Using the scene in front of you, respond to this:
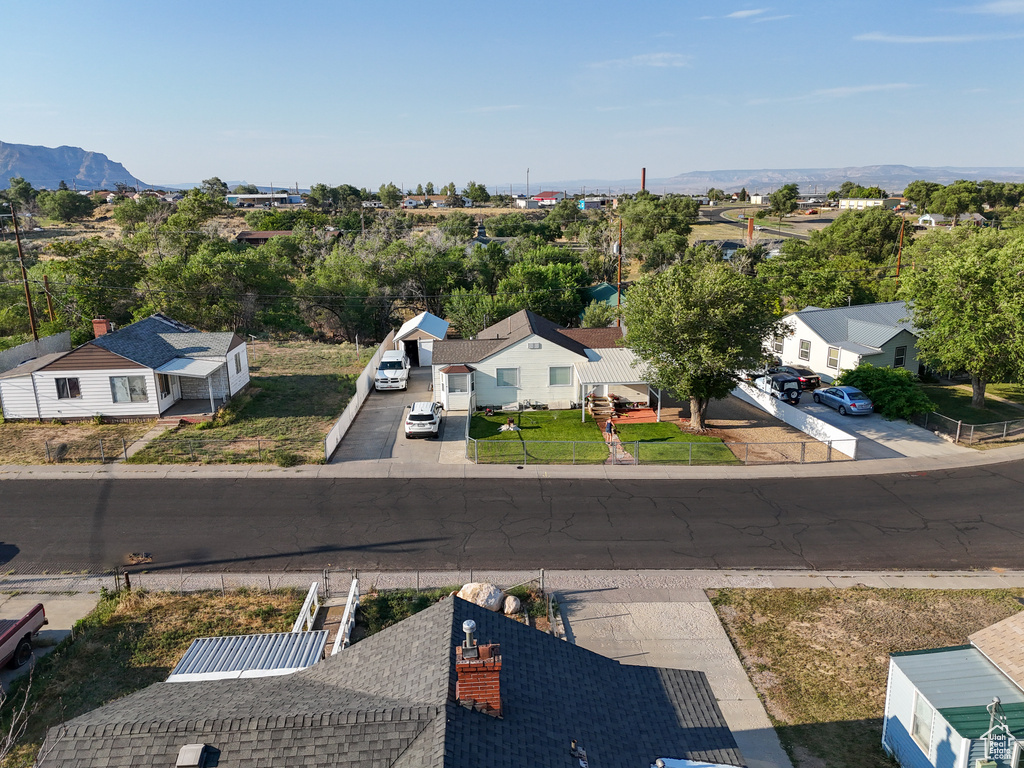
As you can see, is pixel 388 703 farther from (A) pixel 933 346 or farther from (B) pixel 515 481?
(A) pixel 933 346

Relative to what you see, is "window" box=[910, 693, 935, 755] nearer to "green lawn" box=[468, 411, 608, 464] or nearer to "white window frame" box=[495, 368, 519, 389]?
"green lawn" box=[468, 411, 608, 464]

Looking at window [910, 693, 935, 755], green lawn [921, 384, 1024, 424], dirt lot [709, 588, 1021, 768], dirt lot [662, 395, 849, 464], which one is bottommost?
green lawn [921, 384, 1024, 424]

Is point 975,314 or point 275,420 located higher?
point 975,314

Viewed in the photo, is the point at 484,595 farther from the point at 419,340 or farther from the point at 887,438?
the point at 419,340

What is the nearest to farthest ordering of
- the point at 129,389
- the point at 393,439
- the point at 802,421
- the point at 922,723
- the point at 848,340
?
the point at 922,723
the point at 393,439
the point at 129,389
the point at 802,421
the point at 848,340

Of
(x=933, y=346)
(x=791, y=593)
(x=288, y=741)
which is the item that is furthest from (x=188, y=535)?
(x=933, y=346)

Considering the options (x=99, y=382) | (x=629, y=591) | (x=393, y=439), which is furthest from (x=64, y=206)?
(x=629, y=591)

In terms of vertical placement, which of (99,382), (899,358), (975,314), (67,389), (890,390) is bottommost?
(890,390)

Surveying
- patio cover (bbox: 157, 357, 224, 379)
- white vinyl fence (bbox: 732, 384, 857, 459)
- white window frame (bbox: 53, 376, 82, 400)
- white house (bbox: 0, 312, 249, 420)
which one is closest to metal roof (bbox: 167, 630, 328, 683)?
patio cover (bbox: 157, 357, 224, 379)
